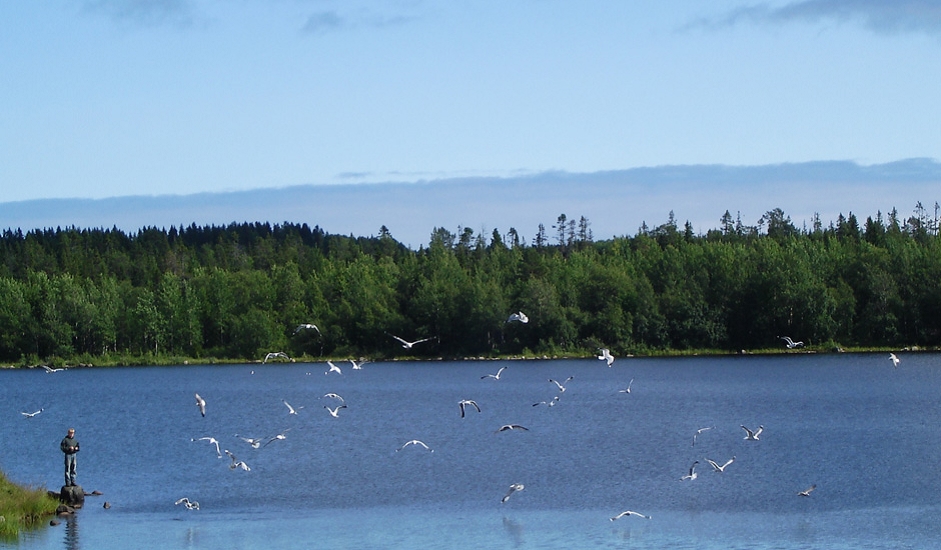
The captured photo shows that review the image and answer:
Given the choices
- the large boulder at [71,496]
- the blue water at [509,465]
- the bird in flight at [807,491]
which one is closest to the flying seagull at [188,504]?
the blue water at [509,465]

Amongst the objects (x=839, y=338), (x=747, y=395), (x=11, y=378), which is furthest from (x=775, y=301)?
(x=11, y=378)

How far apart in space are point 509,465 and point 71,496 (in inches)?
556

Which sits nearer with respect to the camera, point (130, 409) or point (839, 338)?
point (130, 409)

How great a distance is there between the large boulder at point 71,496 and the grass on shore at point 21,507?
0.47m

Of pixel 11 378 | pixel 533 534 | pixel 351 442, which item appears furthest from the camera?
pixel 11 378

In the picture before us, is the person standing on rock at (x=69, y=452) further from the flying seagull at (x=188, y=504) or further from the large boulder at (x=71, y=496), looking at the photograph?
the flying seagull at (x=188, y=504)

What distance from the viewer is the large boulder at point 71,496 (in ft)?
101

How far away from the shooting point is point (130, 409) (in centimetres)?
6328

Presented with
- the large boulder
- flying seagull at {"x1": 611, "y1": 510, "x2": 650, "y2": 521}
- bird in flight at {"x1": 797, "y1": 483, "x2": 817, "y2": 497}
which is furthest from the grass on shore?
bird in flight at {"x1": 797, "y1": 483, "x2": 817, "y2": 497}

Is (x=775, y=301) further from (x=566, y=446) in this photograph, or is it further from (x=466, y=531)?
(x=466, y=531)

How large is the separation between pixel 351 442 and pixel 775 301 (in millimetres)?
67752

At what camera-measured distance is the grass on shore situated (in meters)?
27.0

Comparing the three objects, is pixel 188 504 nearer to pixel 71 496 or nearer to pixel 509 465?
pixel 71 496

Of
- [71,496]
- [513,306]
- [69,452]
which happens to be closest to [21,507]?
[69,452]
